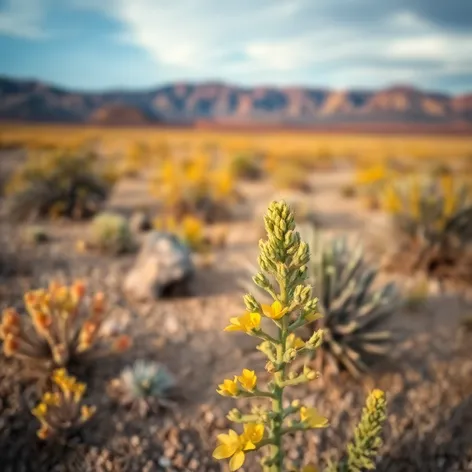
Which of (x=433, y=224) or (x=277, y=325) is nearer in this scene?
(x=277, y=325)

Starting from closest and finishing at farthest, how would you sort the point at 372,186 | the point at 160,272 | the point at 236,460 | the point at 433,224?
1. the point at 236,460
2. the point at 160,272
3. the point at 433,224
4. the point at 372,186

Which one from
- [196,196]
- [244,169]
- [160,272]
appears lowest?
[160,272]

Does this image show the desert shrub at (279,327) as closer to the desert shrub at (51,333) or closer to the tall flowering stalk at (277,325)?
the tall flowering stalk at (277,325)

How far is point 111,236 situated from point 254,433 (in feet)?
16.1

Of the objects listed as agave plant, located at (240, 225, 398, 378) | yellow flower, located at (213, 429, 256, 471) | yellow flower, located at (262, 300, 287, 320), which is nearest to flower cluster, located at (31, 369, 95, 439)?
yellow flower, located at (213, 429, 256, 471)

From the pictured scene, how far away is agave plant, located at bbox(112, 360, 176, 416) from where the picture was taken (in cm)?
338

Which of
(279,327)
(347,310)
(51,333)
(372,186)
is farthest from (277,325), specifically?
(372,186)

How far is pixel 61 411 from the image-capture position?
10.0ft

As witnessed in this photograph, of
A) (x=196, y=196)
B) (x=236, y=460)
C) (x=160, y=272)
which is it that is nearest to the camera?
(x=236, y=460)

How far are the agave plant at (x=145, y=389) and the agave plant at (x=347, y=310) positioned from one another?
1166 mm

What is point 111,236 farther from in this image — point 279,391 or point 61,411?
point 279,391

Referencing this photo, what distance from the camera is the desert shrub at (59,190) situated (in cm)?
853

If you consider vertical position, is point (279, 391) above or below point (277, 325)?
below

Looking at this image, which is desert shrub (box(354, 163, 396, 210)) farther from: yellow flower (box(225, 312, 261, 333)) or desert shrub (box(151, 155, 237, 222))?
yellow flower (box(225, 312, 261, 333))
